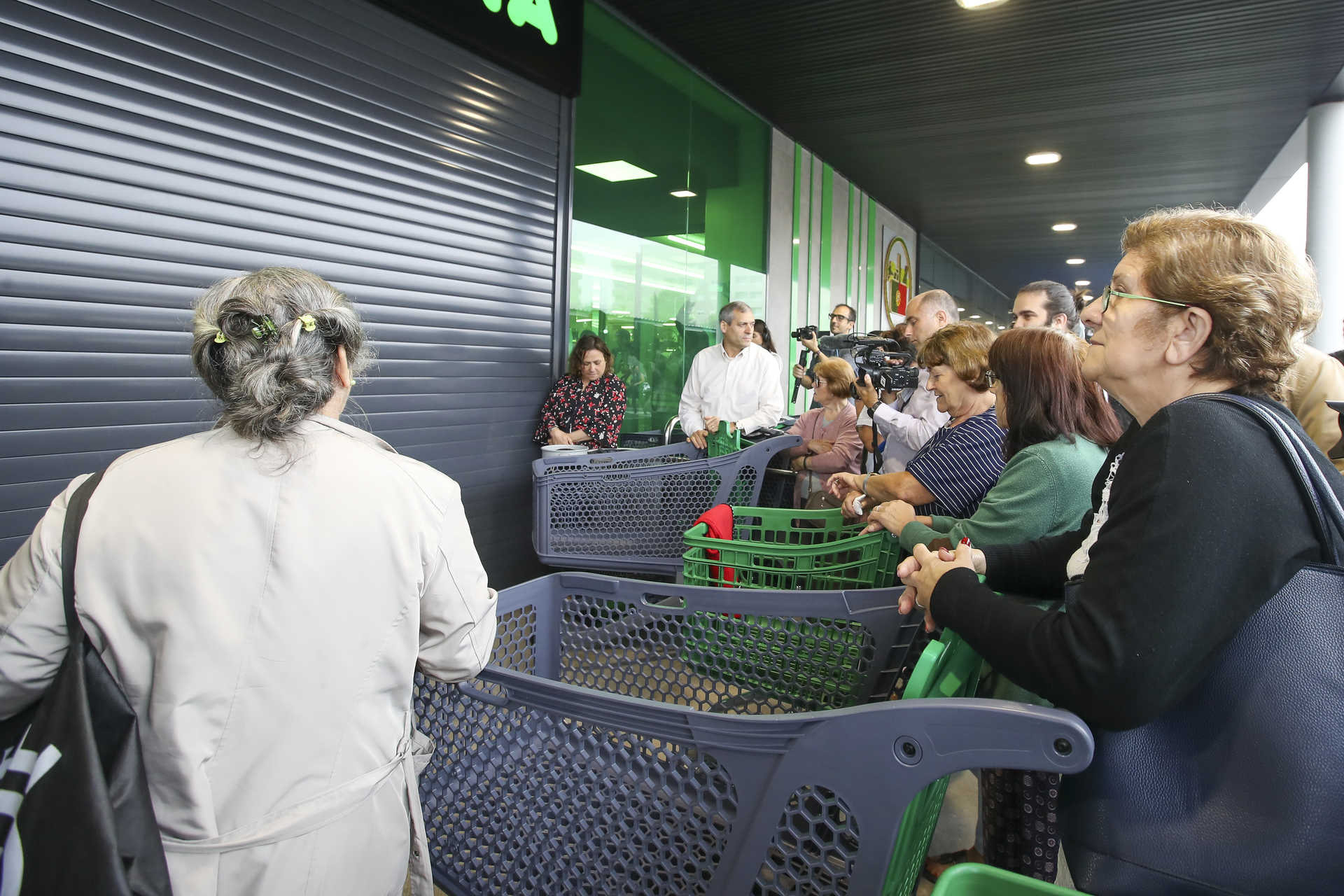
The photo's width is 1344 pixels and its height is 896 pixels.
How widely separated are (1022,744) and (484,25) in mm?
4071

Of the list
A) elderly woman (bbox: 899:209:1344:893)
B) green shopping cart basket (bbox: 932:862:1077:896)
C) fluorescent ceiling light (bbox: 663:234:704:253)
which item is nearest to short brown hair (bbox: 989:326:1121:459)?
elderly woman (bbox: 899:209:1344:893)

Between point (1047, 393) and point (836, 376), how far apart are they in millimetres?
2234

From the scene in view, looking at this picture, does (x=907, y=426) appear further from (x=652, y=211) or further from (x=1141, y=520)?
(x=652, y=211)

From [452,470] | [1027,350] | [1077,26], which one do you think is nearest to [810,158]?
[1077,26]

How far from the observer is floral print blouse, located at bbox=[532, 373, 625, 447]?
4.37 meters

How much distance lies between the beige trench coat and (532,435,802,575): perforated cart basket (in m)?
2.06

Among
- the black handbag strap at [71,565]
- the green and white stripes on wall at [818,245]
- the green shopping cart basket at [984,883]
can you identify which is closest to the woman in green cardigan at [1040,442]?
the green shopping cart basket at [984,883]

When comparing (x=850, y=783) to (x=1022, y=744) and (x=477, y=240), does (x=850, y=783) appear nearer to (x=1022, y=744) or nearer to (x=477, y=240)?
(x=1022, y=744)

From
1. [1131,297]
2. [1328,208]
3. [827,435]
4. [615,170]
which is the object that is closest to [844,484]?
[827,435]

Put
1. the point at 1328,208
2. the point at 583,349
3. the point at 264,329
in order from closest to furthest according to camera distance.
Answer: the point at 264,329 → the point at 583,349 → the point at 1328,208

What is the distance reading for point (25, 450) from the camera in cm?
238

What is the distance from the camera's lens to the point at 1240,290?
1.05 meters

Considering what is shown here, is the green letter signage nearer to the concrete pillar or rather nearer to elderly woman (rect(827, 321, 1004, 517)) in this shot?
elderly woman (rect(827, 321, 1004, 517))

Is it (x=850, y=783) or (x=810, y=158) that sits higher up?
(x=810, y=158)
